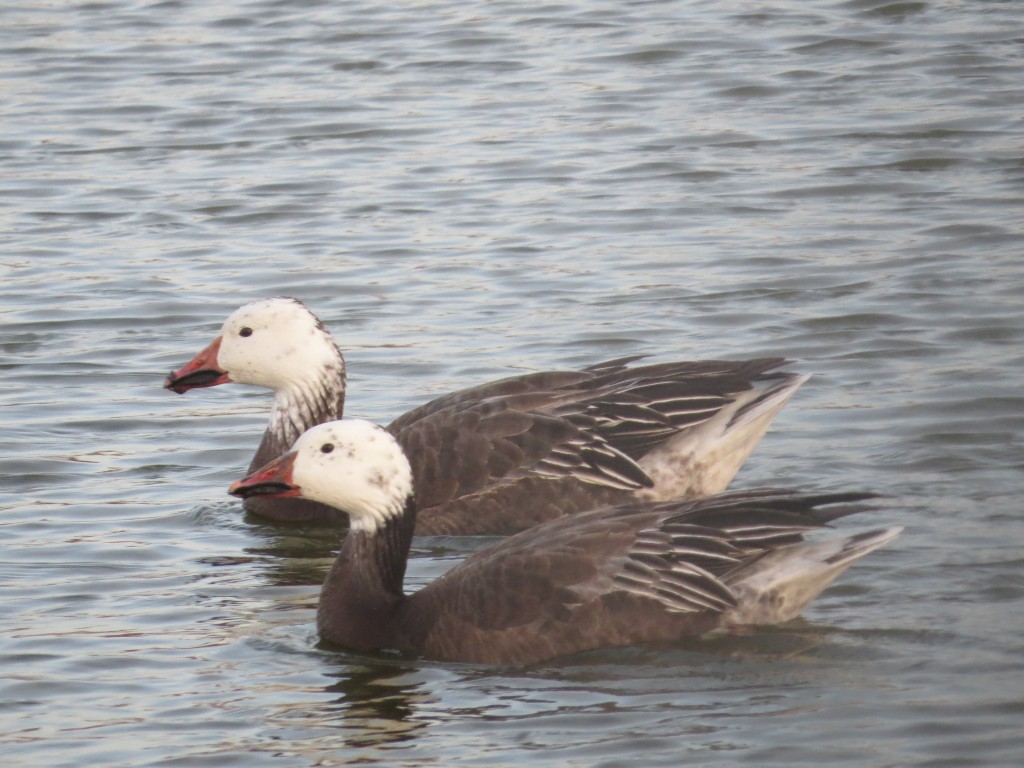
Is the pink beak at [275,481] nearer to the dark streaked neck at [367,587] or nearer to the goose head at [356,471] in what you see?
the goose head at [356,471]

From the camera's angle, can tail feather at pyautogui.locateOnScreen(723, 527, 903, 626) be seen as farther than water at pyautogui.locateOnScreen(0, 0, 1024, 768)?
Yes

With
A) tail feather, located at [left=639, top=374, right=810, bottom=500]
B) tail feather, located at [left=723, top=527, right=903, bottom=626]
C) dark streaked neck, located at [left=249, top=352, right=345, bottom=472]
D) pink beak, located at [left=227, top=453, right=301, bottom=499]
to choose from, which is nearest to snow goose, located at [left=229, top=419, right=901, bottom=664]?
tail feather, located at [left=723, top=527, right=903, bottom=626]

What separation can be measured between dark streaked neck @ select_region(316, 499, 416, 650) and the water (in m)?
0.12

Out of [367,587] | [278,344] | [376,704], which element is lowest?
→ [376,704]

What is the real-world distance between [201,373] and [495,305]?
2.91m

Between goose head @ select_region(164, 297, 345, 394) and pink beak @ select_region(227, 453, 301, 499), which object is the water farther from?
goose head @ select_region(164, 297, 345, 394)

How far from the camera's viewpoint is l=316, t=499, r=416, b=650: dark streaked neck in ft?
26.3

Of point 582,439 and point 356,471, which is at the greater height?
point 356,471

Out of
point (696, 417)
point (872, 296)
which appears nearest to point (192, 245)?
point (872, 296)

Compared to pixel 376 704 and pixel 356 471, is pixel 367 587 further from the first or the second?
pixel 376 704

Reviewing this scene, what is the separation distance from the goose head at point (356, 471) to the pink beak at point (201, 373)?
6.78 ft

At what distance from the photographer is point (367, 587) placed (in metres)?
8.09

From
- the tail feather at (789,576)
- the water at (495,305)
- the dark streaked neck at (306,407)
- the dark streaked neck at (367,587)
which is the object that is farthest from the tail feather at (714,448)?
the dark streaked neck at (306,407)


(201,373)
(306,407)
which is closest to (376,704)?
(306,407)
